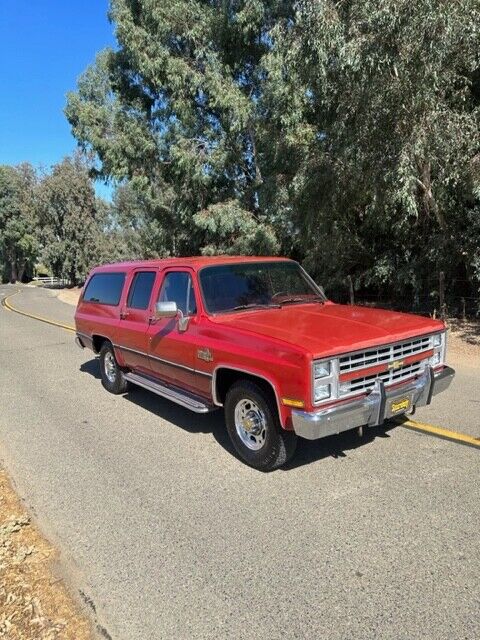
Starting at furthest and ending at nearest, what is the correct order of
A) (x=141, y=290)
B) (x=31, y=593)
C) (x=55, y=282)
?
(x=55, y=282) → (x=141, y=290) → (x=31, y=593)

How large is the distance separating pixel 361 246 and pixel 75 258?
115 feet

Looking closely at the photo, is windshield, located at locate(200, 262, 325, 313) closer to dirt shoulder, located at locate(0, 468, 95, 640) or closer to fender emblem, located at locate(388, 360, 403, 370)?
fender emblem, located at locate(388, 360, 403, 370)

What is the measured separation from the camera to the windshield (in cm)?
531

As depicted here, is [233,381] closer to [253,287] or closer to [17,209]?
[253,287]

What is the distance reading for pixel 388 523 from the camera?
3.60 m

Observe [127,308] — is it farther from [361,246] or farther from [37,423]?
[361,246]

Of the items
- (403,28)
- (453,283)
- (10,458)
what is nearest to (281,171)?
(453,283)

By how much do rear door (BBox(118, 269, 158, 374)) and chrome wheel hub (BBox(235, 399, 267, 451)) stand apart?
1.84 meters

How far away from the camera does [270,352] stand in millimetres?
4145

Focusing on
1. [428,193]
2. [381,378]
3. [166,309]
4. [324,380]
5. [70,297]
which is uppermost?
[428,193]

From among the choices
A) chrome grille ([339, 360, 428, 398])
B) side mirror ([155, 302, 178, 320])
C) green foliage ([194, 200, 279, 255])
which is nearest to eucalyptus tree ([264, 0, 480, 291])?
green foliage ([194, 200, 279, 255])

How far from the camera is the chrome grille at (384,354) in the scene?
4.12 metres

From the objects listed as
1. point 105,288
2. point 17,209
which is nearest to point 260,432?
point 105,288

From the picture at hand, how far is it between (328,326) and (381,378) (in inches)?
24.7
